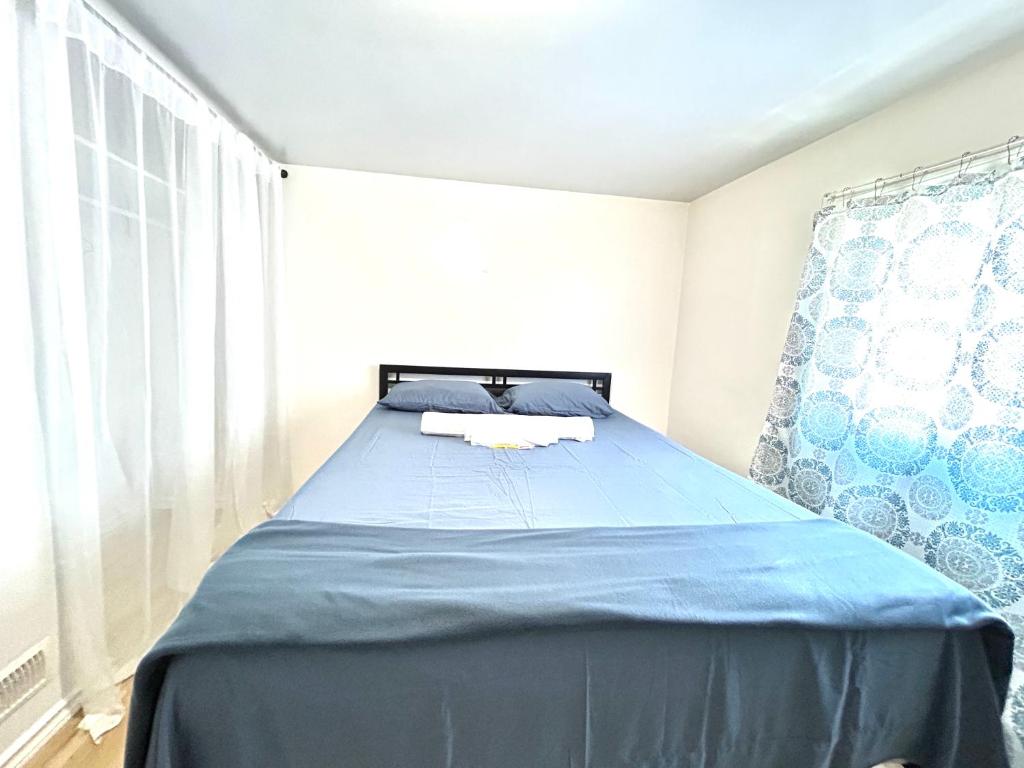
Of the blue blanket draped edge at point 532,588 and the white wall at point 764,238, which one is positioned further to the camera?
the white wall at point 764,238

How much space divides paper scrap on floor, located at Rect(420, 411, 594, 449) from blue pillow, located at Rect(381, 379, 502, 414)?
271 mm

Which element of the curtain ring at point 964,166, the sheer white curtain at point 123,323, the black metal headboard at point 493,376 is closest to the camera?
the sheer white curtain at point 123,323

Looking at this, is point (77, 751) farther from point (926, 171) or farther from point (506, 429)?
point (926, 171)

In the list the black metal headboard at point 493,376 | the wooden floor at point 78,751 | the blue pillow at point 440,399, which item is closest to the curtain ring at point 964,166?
the black metal headboard at point 493,376

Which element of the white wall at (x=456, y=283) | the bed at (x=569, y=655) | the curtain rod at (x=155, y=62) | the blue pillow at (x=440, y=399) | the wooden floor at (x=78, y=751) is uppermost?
the curtain rod at (x=155, y=62)

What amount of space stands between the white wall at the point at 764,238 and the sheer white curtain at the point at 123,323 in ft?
9.28

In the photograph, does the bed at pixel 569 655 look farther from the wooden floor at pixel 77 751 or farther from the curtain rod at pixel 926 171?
the curtain rod at pixel 926 171

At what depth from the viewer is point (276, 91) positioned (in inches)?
A: 73.8

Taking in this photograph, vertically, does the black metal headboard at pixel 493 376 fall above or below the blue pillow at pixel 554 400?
above

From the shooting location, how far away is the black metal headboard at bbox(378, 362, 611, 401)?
9.72 ft

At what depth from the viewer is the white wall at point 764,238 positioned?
4.90 feet

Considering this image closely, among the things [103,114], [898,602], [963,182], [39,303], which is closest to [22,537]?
[39,303]

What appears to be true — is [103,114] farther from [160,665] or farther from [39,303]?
[160,665]

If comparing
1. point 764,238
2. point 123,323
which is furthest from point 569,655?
point 764,238
